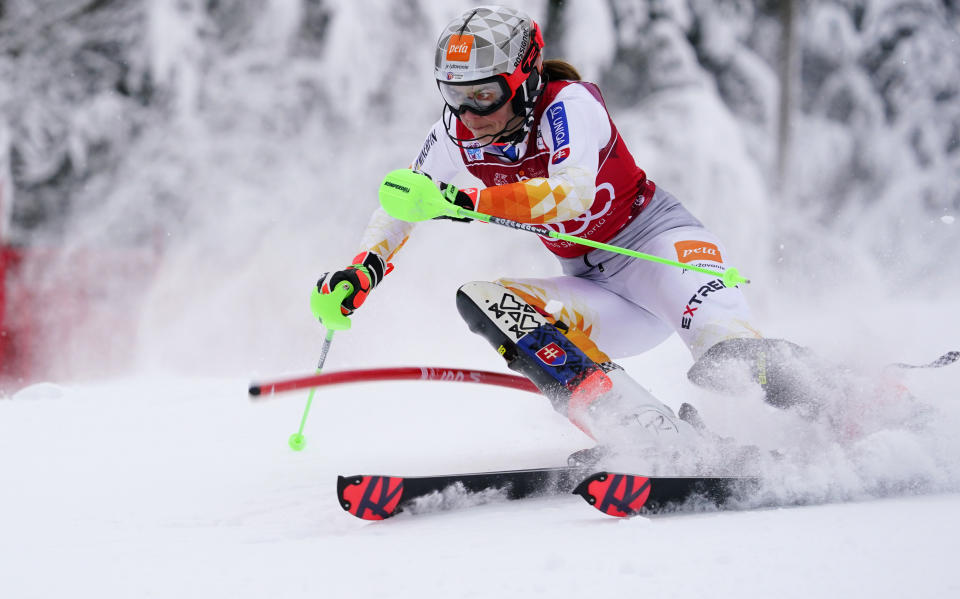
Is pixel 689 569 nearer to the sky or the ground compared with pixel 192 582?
nearer to the sky

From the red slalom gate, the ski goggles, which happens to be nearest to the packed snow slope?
the red slalom gate

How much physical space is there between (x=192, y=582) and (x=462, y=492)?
967 mm

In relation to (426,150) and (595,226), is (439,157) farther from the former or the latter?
(595,226)

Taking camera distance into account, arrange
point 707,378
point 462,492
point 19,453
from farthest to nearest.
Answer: point 19,453 → point 707,378 → point 462,492

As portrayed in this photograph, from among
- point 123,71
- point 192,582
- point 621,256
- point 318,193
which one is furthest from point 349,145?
point 192,582

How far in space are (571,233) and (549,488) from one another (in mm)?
1002

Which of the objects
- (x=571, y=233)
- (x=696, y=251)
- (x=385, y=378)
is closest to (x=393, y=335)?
(x=571, y=233)

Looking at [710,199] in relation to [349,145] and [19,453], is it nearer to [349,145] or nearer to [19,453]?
[349,145]

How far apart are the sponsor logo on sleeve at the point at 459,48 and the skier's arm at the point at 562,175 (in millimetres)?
342

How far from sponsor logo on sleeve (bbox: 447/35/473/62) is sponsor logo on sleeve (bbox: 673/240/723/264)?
1.04m

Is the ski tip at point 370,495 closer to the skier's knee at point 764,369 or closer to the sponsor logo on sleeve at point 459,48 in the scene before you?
the skier's knee at point 764,369

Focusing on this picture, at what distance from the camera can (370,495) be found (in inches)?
94.0

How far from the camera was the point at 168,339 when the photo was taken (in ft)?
25.4

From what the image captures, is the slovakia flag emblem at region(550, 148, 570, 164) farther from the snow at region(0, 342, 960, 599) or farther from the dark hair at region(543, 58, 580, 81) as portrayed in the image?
the snow at region(0, 342, 960, 599)
